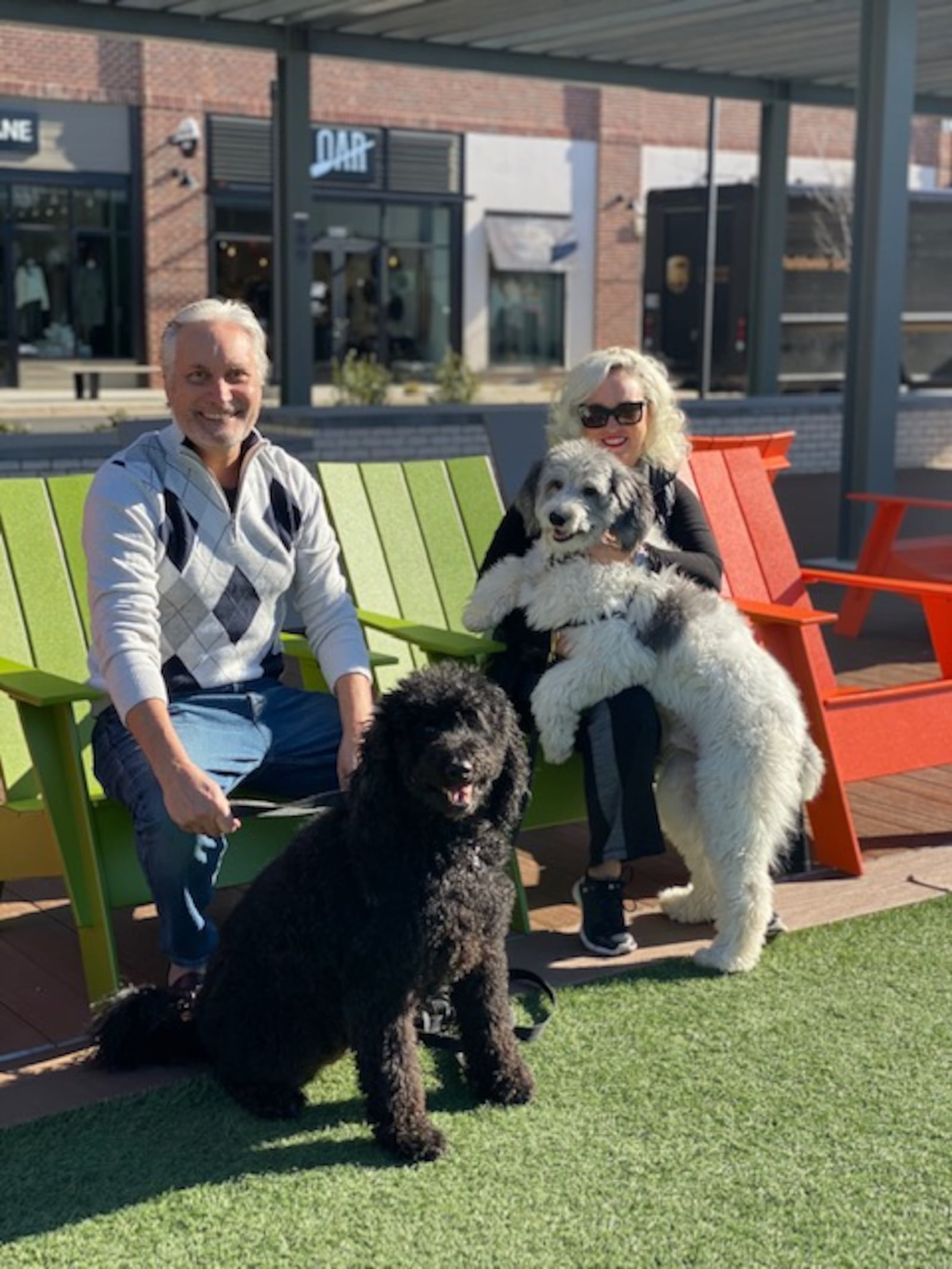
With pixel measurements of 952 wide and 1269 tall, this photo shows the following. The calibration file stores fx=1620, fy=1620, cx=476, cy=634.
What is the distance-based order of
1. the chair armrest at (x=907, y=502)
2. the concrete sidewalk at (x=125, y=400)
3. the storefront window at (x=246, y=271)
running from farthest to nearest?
1. the storefront window at (x=246, y=271)
2. the concrete sidewalk at (x=125, y=400)
3. the chair armrest at (x=907, y=502)

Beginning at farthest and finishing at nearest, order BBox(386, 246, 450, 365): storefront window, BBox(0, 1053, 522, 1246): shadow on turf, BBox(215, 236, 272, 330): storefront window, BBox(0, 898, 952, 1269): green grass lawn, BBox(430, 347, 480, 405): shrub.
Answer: BBox(386, 246, 450, 365): storefront window
BBox(215, 236, 272, 330): storefront window
BBox(430, 347, 480, 405): shrub
BBox(0, 1053, 522, 1246): shadow on turf
BBox(0, 898, 952, 1269): green grass lawn

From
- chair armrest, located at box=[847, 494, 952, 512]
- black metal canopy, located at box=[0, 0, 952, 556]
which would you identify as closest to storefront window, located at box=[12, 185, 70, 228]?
black metal canopy, located at box=[0, 0, 952, 556]

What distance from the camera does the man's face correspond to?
3.31m

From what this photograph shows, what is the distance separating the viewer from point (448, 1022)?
330 cm

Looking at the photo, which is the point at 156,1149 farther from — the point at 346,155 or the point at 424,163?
the point at 424,163

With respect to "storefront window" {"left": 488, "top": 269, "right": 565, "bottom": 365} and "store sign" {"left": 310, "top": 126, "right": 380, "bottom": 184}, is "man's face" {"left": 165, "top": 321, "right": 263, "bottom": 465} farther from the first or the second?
"storefront window" {"left": 488, "top": 269, "right": 565, "bottom": 365}

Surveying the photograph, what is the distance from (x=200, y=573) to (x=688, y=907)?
1.54 m

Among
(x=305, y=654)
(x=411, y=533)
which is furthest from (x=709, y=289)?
(x=305, y=654)

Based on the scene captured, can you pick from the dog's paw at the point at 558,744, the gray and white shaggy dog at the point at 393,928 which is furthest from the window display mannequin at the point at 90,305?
the gray and white shaggy dog at the point at 393,928

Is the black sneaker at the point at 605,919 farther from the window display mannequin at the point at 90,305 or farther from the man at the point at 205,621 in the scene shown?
the window display mannequin at the point at 90,305

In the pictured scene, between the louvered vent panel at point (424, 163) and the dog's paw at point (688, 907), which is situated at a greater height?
the louvered vent panel at point (424, 163)

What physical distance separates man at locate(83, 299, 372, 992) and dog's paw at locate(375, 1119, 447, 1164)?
0.63 m

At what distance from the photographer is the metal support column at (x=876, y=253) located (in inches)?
349

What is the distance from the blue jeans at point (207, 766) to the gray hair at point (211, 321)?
0.70 meters
